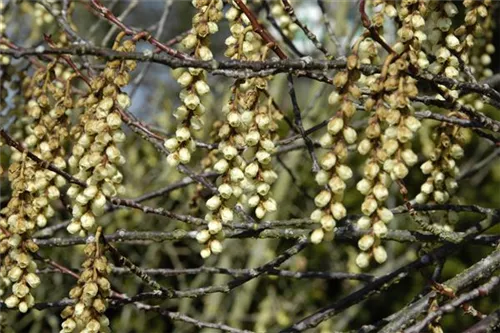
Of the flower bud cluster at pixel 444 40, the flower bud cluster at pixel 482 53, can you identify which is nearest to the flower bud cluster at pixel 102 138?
the flower bud cluster at pixel 444 40

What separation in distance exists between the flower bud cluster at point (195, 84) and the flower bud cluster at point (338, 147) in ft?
0.85

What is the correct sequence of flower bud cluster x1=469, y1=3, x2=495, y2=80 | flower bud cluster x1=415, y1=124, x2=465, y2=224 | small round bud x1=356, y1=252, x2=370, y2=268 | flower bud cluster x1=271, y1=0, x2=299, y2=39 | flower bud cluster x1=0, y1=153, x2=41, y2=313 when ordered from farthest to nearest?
flower bud cluster x1=271, y1=0, x2=299, y2=39
flower bud cluster x1=469, y1=3, x2=495, y2=80
flower bud cluster x1=415, y1=124, x2=465, y2=224
flower bud cluster x1=0, y1=153, x2=41, y2=313
small round bud x1=356, y1=252, x2=370, y2=268

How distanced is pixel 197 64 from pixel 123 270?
976 millimetres

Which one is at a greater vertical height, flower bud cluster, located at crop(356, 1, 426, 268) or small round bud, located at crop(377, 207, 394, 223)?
flower bud cluster, located at crop(356, 1, 426, 268)

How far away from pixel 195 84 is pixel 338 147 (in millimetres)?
297

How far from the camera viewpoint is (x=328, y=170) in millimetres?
1356

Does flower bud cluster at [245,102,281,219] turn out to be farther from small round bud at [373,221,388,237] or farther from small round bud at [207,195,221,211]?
small round bud at [373,221,388,237]

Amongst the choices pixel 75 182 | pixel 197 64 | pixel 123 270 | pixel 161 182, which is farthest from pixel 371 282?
pixel 161 182

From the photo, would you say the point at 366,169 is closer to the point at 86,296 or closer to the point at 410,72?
the point at 410,72

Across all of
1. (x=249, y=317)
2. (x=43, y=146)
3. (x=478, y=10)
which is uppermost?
(x=249, y=317)

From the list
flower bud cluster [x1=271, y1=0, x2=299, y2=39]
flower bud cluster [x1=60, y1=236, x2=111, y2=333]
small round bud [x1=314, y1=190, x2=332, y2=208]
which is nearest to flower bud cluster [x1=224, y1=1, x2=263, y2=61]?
small round bud [x1=314, y1=190, x2=332, y2=208]

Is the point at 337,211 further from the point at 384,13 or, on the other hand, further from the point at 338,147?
the point at 384,13

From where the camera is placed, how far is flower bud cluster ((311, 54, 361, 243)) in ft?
4.38

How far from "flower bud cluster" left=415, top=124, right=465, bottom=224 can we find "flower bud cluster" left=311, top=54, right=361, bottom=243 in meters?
0.62
